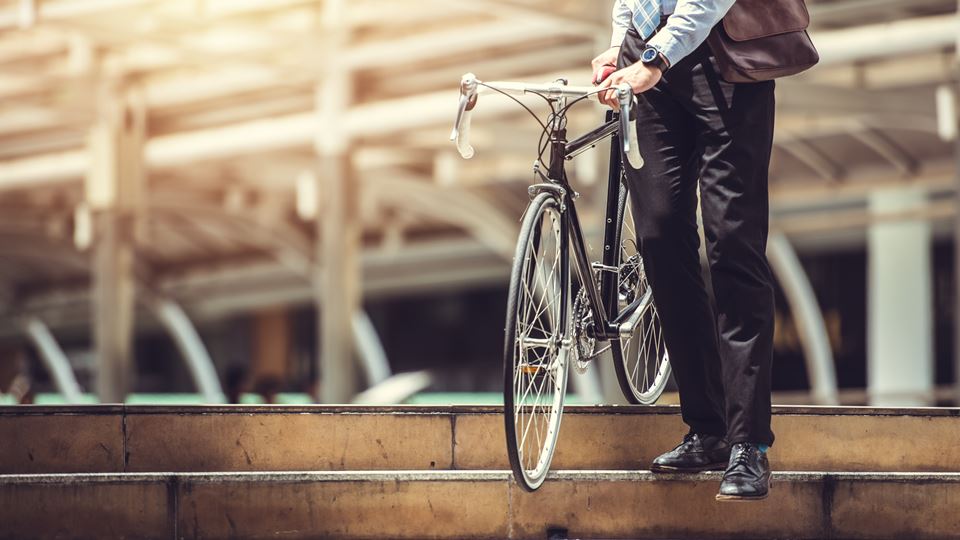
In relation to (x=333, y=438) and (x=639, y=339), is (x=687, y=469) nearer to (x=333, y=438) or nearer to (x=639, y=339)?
(x=639, y=339)

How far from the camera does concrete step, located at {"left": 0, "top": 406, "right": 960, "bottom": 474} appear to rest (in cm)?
521

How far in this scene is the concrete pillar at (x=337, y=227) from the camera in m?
18.7

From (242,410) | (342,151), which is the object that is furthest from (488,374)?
(242,410)

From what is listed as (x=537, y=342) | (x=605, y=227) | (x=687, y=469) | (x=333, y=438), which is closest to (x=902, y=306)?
(x=605, y=227)

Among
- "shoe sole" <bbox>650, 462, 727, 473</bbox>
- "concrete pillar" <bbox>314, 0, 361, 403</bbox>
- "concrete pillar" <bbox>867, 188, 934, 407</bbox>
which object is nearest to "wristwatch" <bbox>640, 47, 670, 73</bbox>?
"shoe sole" <bbox>650, 462, 727, 473</bbox>

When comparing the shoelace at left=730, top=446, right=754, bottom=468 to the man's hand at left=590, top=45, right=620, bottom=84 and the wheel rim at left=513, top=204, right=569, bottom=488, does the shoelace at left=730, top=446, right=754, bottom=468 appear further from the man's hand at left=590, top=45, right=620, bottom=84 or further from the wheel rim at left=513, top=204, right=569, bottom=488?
the man's hand at left=590, top=45, right=620, bottom=84

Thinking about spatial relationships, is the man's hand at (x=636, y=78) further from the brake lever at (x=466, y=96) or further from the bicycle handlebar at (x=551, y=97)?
the brake lever at (x=466, y=96)

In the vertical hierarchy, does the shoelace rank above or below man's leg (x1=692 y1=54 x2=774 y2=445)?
below

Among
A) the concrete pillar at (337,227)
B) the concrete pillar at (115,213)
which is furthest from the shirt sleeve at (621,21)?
the concrete pillar at (115,213)

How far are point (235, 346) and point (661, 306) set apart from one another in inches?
1411

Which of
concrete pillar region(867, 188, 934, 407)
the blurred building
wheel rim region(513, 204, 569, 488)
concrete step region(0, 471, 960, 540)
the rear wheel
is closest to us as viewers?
wheel rim region(513, 204, 569, 488)

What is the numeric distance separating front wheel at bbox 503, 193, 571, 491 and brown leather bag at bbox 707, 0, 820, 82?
0.69m

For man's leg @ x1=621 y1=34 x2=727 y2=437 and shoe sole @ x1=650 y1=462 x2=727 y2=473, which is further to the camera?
shoe sole @ x1=650 y1=462 x2=727 y2=473

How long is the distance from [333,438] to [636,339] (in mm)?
1136
